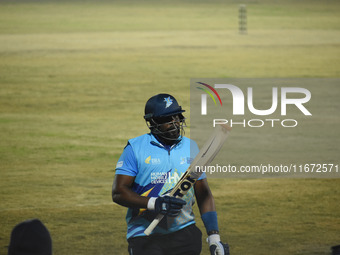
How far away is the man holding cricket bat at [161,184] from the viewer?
547cm

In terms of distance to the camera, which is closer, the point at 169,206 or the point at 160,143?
the point at 169,206

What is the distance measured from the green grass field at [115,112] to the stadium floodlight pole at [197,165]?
3.73 meters

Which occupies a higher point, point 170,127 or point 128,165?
point 170,127

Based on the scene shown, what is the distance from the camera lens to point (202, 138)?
16.3 metres

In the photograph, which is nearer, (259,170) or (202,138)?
(259,170)

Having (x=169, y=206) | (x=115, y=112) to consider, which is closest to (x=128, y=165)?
(x=169, y=206)

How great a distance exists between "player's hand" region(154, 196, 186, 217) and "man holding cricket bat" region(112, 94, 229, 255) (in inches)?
7.5

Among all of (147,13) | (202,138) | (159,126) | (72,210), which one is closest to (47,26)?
(147,13)

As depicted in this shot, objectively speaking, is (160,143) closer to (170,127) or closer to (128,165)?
(170,127)

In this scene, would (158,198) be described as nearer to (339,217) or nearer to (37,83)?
(339,217)

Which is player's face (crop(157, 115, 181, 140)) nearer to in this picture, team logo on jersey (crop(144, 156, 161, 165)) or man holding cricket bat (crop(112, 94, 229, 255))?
man holding cricket bat (crop(112, 94, 229, 255))

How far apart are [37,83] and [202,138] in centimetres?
1057

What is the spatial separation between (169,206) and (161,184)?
381mm

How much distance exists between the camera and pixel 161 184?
5535 millimetres
